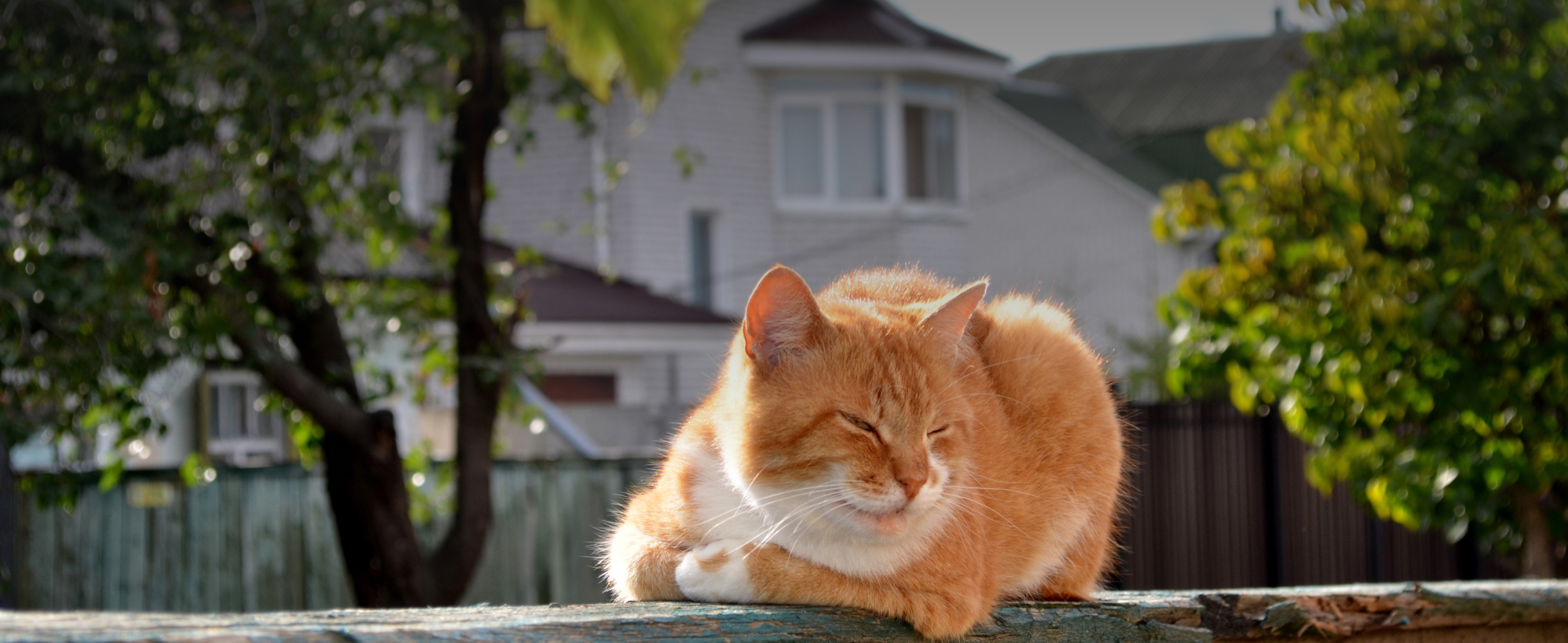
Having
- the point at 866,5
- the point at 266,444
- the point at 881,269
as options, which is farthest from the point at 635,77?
the point at 866,5

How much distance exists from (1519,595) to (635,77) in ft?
7.10

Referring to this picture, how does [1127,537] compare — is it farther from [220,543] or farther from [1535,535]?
[220,543]

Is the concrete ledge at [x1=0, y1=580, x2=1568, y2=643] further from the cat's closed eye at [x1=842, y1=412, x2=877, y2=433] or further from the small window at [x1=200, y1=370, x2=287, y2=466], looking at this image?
the small window at [x1=200, y1=370, x2=287, y2=466]

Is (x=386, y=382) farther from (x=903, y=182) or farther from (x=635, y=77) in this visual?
(x=903, y=182)

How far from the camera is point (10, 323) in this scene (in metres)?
4.89

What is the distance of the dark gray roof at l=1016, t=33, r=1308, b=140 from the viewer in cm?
2228

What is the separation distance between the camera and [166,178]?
5617mm

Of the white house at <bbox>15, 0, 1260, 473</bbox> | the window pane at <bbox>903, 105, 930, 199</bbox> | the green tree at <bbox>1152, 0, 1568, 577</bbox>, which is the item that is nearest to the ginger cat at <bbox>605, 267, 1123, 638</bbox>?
the green tree at <bbox>1152, 0, 1568, 577</bbox>

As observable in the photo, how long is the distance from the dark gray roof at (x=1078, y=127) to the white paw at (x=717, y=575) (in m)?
18.1

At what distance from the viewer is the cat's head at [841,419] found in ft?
5.72

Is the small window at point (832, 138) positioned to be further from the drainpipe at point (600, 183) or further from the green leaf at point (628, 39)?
the green leaf at point (628, 39)

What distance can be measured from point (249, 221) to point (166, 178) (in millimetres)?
396

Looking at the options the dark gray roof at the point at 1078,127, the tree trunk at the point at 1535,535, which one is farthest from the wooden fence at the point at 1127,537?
the dark gray roof at the point at 1078,127

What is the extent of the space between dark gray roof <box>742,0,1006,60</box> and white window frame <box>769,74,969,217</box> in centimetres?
45
